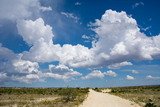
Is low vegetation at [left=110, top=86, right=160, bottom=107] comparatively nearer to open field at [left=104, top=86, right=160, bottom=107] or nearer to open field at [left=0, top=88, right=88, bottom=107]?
open field at [left=104, top=86, right=160, bottom=107]

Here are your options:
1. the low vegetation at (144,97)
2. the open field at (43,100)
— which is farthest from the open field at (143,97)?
the open field at (43,100)

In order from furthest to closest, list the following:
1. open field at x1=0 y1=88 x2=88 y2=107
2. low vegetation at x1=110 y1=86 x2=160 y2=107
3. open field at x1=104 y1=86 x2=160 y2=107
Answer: open field at x1=0 y1=88 x2=88 y2=107
open field at x1=104 y1=86 x2=160 y2=107
low vegetation at x1=110 y1=86 x2=160 y2=107

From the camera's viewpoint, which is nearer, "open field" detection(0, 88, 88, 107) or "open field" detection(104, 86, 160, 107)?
"open field" detection(104, 86, 160, 107)

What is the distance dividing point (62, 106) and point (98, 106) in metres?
4.27

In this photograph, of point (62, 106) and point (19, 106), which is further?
point (19, 106)

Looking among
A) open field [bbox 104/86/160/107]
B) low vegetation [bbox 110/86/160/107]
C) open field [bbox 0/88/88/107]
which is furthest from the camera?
open field [bbox 0/88/88/107]

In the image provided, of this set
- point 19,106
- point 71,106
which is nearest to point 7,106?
point 19,106

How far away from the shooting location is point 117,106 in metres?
36.7

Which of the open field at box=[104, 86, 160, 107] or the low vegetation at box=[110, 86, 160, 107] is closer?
the low vegetation at box=[110, 86, 160, 107]

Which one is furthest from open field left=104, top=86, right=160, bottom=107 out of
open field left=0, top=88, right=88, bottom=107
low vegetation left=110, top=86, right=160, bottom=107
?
open field left=0, top=88, right=88, bottom=107

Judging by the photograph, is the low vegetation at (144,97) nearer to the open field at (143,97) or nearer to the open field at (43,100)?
the open field at (143,97)

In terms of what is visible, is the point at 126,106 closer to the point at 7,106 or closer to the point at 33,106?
the point at 33,106

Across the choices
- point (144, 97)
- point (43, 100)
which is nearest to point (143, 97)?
point (144, 97)

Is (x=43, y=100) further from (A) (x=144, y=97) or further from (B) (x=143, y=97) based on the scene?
(A) (x=144, y=97)
